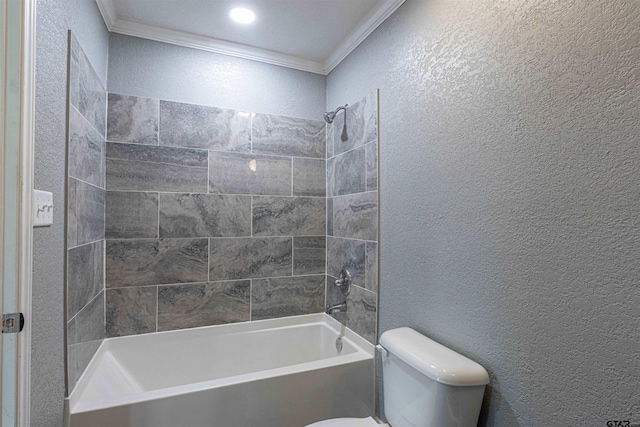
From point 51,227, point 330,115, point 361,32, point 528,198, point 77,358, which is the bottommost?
point 77,358

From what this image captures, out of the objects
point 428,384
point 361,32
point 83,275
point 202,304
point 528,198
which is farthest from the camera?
point 202,304

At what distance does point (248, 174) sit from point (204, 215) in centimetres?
42

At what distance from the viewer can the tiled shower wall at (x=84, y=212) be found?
4.31 ft

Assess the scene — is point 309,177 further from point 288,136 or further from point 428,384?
point 428,384

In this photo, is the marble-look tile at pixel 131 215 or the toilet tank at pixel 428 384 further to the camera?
the marble-look tile at pixel 131 215

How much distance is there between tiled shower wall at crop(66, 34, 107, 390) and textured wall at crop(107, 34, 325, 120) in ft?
0.84

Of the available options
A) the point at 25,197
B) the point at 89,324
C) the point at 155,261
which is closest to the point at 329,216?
the point at 155,261

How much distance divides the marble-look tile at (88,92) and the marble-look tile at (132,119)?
0.05 metres

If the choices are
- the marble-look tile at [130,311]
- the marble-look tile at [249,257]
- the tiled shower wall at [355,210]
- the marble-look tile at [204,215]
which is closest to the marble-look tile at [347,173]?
the tiled shower wall at [355,210]

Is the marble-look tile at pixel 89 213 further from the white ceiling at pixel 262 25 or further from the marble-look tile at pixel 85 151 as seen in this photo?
the white ceiling at pixel 262 25

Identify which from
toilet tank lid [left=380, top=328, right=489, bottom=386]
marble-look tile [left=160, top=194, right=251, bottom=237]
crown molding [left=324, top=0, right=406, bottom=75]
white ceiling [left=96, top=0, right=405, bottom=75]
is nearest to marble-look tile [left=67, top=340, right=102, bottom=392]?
marble-look tile [left=160, top=194, right=251, bottom=237]

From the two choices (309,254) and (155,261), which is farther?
(309,254)

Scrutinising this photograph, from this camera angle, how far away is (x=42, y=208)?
1037 millimetres

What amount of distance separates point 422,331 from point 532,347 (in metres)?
0.52
